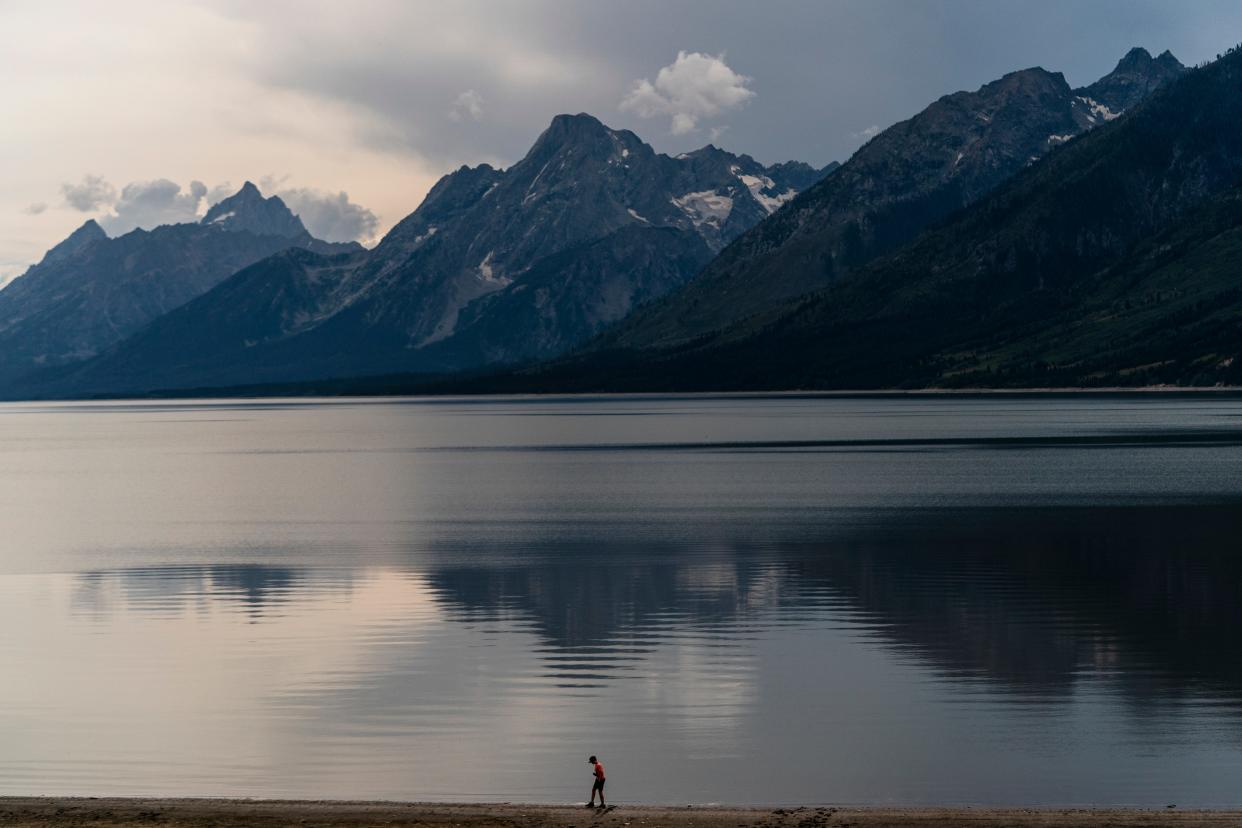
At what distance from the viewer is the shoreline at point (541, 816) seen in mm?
36281

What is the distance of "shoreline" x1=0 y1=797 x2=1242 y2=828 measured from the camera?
119 ft

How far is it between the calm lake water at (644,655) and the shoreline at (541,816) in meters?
2.57

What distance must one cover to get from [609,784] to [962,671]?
21.1m

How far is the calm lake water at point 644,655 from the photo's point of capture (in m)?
44.2

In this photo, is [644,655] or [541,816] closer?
[541,816]

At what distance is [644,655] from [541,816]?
2548 centimetres

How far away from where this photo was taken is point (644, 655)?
A: 6306cm

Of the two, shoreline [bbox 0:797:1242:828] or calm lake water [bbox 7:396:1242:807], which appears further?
calm lake water [bbox 7:396:1242:807]

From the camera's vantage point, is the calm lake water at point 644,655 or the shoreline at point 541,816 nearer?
the shoreline at point 541,816

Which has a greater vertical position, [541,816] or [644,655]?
[541,816]

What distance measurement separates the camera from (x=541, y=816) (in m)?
37.8

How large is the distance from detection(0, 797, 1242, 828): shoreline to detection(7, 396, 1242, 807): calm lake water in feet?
8.44

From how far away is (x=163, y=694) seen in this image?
56.8 m

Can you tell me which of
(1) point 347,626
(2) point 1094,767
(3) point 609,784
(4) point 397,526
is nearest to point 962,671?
(2) point 1094,767
